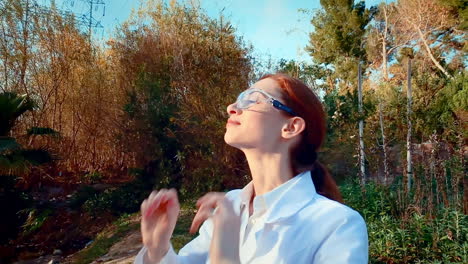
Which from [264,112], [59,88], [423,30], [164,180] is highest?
[423,30]

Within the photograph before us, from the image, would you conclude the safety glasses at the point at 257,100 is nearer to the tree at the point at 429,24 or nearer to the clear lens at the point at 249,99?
the clear lens at the point at 249,99

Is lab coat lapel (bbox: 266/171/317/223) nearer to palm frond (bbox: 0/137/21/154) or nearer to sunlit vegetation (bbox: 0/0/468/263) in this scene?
sunlit vegetation (bbox: 0/0/468/263)

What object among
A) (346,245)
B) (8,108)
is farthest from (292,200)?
(8,108)

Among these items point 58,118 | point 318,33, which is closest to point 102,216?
point 58,118

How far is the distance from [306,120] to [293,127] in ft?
0.15

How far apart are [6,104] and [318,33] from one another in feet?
16.8

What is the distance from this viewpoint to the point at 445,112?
7680 millimetres

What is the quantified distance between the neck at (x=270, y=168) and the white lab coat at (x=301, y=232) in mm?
27

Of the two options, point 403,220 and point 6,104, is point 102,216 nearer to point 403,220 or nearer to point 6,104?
point 6,104

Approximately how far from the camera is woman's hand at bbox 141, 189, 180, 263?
791 millimetres

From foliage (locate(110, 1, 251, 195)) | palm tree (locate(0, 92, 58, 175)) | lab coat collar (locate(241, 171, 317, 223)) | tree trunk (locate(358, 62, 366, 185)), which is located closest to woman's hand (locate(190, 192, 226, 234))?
lab coat collar (locate(241, 171, 317, 223))

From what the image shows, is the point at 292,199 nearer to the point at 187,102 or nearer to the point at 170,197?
the point at 170,197

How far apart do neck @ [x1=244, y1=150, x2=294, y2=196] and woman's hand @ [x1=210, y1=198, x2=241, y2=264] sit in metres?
0.20

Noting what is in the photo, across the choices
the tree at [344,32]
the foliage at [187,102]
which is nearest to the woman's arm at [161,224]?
the tree at [344,32]
